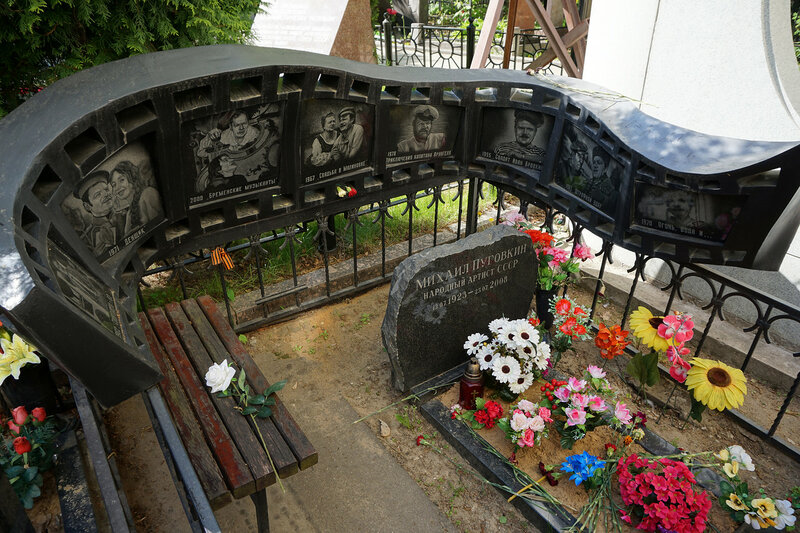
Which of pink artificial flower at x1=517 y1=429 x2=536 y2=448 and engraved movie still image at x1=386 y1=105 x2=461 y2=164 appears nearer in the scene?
pink artificial flower at x1=517 y1=429 x2=536 y2=448

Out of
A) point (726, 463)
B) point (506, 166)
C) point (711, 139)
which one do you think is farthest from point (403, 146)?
point (726, 463)

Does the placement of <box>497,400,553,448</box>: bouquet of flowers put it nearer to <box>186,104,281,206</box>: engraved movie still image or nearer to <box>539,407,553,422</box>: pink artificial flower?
Result: <box>539,407,553,422</box>: pink artificial flower

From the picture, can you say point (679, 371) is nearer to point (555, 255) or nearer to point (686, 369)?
point (686, 369)

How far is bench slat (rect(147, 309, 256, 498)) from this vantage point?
98.4 inches

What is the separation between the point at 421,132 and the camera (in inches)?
177

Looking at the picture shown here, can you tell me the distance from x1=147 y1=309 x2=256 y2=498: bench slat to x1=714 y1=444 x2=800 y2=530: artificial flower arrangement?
259cm

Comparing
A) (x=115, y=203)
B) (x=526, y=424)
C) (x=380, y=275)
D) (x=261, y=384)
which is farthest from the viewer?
(x=380, y=275)

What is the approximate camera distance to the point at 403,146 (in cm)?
449

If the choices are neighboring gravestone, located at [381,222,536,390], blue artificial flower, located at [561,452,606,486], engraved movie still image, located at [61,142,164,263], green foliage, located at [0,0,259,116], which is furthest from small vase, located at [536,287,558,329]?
green foliage, located at [0,0,259,116]

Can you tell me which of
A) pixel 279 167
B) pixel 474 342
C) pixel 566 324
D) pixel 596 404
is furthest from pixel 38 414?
pixel 566 324

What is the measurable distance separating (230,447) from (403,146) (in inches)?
110

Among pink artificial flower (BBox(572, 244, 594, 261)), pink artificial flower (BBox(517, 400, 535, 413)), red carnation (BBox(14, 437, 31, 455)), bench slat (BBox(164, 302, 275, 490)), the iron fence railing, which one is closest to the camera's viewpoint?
bench slat (BBox(164, 302, 275, 490))

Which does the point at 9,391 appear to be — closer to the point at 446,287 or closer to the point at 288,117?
the point at 288,117

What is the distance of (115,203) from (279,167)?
1164mm
